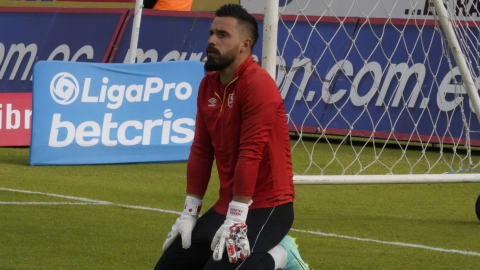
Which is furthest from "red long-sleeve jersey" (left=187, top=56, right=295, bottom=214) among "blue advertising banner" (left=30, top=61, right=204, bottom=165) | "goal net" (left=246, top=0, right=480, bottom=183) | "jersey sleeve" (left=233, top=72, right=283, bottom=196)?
"goal net" (left=246, top=0, right=480, bottom=183)

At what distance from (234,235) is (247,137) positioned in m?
0.44

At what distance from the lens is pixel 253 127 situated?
3.54 m

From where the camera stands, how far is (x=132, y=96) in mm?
9086

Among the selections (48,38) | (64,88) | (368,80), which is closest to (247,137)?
(64,88)

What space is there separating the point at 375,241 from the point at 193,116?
4.21m

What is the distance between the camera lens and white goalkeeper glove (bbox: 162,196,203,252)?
3717mm

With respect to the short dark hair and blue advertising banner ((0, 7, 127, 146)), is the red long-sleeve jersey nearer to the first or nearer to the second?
the short dark hair

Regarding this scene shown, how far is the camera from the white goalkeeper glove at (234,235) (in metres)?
3.44

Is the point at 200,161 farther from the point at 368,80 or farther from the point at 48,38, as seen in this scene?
the point at 48,38

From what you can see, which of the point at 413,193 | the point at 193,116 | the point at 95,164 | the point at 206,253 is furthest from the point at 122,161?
the point at 206,253

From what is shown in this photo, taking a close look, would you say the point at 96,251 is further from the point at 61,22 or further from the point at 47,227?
the point at 61,22

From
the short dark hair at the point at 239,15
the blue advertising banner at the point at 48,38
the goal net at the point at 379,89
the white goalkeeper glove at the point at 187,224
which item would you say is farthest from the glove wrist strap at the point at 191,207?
the blue advertising banner at the point at 48,38

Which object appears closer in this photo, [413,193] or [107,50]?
[413,193]

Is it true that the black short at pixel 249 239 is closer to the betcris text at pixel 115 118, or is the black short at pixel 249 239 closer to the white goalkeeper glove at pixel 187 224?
the white goalkeeper glove at pixel 187 224
